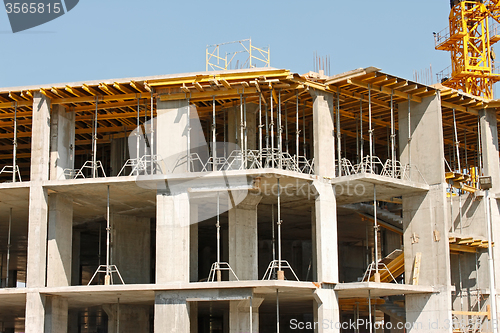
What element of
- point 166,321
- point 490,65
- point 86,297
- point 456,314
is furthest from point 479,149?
point 86,297

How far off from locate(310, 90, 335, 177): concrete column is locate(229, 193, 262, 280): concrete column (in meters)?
2.95

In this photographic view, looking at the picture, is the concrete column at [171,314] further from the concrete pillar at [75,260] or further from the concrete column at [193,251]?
the concrete pillar at [75,260]

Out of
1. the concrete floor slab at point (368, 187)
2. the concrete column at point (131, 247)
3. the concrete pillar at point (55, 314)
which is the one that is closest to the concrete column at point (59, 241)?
the concrete pillar at point (55, 314)

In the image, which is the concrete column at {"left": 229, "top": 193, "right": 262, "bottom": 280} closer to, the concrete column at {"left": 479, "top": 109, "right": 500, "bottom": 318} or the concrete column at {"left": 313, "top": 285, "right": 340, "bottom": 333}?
the concrete column at {"left": 313, "top": 285, "right": 340, "bottom": 333}

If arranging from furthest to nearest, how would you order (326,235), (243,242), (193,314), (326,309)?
(193,314)
(243,242)
(326,235)
(326,309)

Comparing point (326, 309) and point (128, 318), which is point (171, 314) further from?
point (128, 318)

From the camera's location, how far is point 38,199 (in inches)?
1128

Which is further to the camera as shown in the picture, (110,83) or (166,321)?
(110,83)

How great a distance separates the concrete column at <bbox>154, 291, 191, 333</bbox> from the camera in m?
26.5

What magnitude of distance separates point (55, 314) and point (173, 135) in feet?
29.2

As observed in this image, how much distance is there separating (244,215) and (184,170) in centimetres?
324

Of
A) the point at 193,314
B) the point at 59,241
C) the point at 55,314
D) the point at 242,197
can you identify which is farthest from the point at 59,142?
the point at 193,314

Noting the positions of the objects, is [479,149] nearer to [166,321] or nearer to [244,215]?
[244,215]

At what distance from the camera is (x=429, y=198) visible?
29922mm
